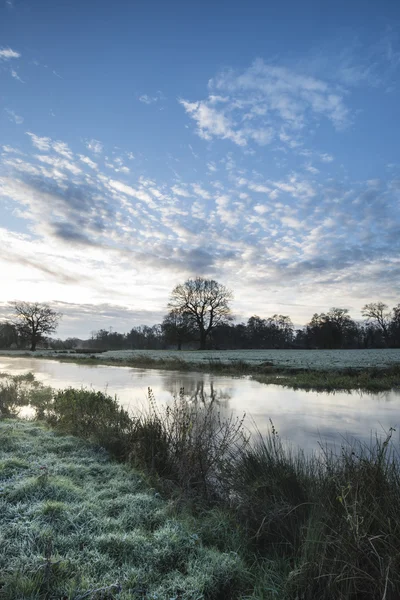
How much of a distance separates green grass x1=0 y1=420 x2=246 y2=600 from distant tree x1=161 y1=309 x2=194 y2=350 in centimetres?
6383

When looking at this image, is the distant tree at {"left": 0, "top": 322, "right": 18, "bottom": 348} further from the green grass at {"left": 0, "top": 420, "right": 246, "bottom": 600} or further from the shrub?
the green grass at {"left": 0, "top": 420, "right": 246, "bottom": 600}

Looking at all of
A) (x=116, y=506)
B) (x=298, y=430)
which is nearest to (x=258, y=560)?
(x=116, y=506)

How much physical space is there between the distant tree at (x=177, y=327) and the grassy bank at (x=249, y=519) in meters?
62.4

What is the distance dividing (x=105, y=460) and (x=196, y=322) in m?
64.8

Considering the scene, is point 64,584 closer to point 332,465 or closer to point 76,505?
point 76,505

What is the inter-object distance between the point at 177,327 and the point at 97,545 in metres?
66.1

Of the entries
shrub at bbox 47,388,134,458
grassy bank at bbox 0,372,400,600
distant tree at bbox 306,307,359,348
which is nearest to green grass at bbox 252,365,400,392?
shrub at bbox 47,388,134,458

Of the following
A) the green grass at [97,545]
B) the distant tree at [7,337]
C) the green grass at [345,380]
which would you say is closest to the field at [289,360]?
the green grass at [345,380]

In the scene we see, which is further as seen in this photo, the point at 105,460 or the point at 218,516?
the point at 105,460

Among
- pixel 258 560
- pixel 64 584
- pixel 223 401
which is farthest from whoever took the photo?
pixel 223 401

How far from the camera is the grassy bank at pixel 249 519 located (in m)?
3.71

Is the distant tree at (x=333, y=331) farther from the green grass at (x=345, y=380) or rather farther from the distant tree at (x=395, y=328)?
the green grass at (x=345, y=380)

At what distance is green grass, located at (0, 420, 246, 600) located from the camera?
358 centimetres

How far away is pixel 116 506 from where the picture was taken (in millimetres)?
5426
